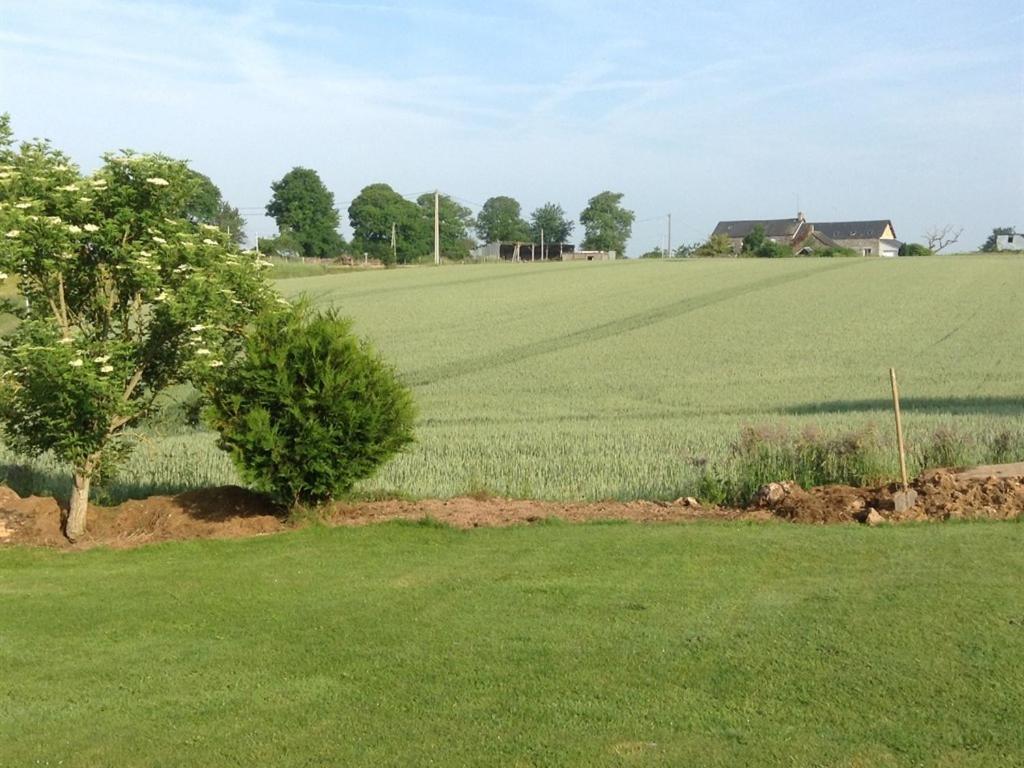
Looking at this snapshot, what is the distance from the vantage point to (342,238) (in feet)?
470

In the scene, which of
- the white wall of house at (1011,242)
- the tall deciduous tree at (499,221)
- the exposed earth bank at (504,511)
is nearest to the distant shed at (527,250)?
the tall deciduous tree at (499,221)

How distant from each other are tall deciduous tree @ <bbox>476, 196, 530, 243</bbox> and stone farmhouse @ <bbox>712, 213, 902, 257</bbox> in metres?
30.9

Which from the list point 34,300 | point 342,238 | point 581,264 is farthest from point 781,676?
point 342,238

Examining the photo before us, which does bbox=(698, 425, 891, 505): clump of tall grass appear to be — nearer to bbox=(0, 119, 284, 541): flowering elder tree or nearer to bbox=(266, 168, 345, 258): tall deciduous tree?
bbox=(0, 119, 284, 541): flowering elder tree

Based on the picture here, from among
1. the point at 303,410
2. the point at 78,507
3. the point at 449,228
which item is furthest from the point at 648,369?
the point at 449,228

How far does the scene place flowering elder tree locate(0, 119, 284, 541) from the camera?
11.6 m

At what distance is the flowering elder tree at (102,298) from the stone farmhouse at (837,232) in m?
142

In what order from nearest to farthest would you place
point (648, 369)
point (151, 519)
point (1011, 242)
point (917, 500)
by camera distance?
point (917, 500) < point (151, 519) < point (648, 369) < point (1011, 242)

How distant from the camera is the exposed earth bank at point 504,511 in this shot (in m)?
12.1

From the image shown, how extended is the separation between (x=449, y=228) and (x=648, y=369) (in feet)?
409

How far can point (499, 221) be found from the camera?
183 meters

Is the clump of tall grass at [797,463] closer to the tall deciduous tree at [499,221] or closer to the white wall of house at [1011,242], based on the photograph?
the white wall of house at [1011,242]

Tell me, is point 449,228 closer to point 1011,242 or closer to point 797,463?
point 1011,242

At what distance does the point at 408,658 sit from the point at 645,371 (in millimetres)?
24458
